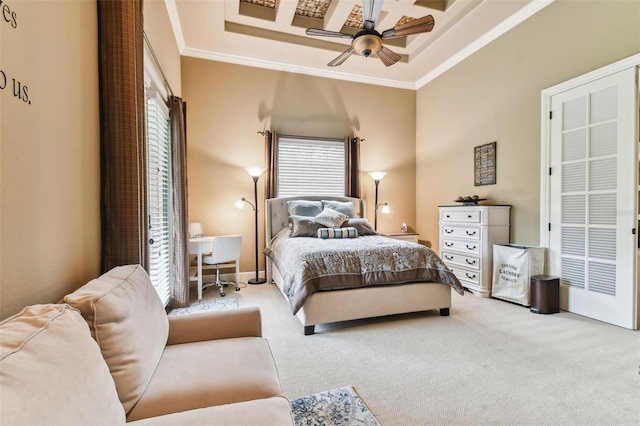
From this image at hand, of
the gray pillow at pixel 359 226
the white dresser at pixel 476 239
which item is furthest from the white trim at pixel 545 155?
the gray pillow at pixel 359 226

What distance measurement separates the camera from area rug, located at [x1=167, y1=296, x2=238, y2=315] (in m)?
3.13

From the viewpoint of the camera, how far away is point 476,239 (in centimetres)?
373

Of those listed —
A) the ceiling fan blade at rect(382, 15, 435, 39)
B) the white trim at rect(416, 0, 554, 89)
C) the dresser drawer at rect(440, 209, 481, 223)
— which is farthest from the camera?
the dresser drawer at rect(440, 209, 481, 223)

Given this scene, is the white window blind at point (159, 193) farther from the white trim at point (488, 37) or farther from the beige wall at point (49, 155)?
the white trim at point (488, 37)

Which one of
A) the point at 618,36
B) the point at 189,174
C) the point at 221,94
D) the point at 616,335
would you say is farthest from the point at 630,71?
the point at 189,174

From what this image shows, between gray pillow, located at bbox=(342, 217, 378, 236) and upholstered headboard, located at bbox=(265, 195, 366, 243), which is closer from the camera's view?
gray pillow, located at bbox=(342, 217, 378, 236)

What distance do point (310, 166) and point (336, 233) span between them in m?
1.59

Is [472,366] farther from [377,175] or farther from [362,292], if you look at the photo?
[377,175]

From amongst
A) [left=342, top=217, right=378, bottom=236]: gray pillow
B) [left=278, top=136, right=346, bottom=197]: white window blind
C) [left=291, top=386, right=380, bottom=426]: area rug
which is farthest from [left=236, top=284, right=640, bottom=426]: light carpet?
[left=278, top=136, right=346, bottom=197]: white window blind

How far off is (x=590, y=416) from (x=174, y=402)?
2073 mm

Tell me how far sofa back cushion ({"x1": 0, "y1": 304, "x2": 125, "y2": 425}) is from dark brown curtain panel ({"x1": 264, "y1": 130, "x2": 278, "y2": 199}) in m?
3.74

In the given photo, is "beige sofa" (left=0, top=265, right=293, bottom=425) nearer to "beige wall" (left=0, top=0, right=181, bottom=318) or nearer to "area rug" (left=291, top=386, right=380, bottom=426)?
"beige wall" (left=0, top=0, right=181, bottom=318)

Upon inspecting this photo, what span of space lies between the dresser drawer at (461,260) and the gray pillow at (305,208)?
2.00 meters

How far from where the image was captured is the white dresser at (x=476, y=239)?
11.9ft
